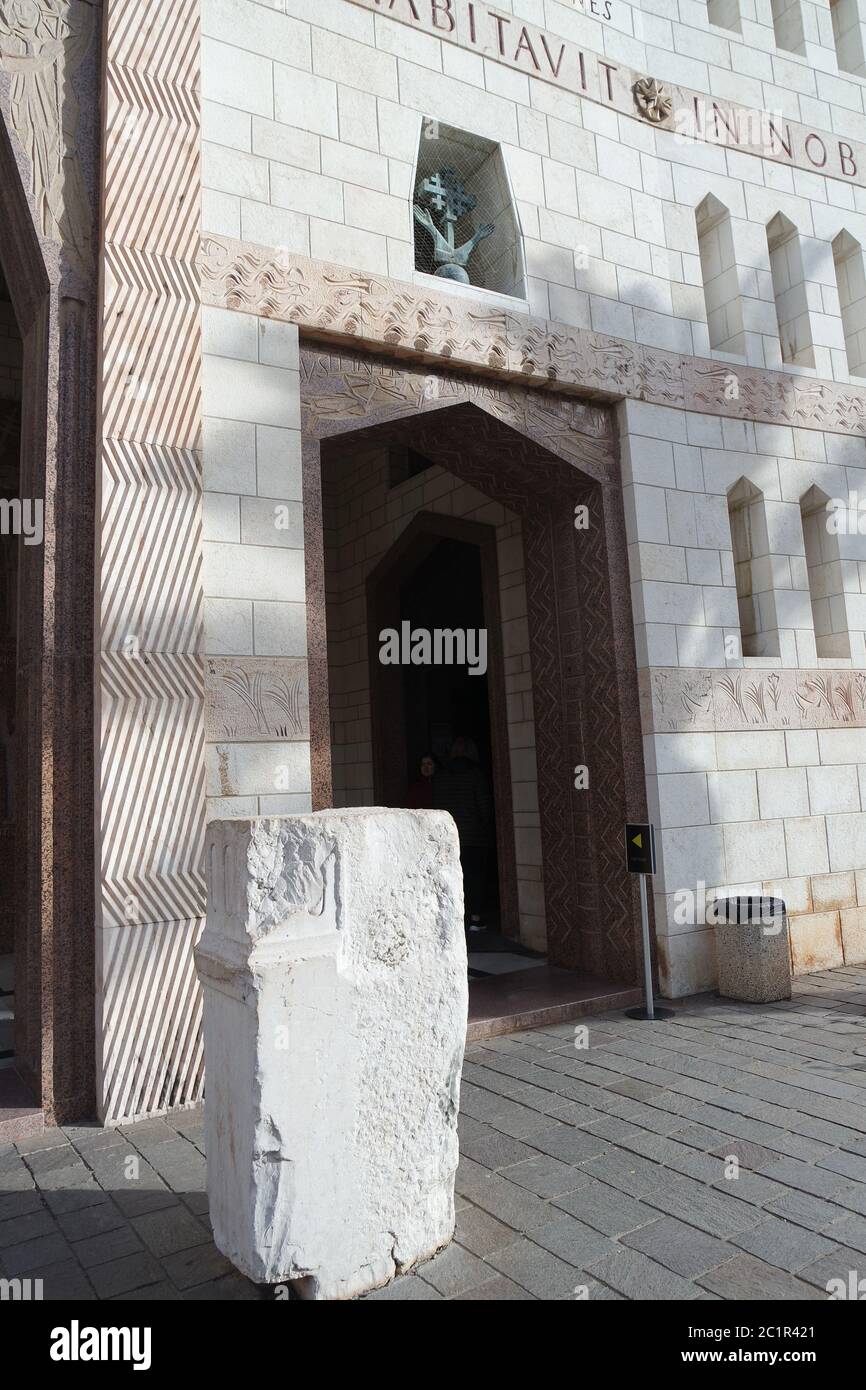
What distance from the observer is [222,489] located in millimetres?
4770

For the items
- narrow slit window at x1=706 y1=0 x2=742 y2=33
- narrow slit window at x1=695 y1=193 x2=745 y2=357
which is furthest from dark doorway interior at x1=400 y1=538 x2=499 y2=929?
narrow slit window at x1=706 y1=0 x2=742 y2=33

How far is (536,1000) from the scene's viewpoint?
5.64 meters

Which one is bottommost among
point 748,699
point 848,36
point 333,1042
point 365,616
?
point 333,1042

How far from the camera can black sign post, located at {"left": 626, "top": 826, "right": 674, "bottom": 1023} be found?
5332mm

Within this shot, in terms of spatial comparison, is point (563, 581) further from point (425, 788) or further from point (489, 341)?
point (425, 788)

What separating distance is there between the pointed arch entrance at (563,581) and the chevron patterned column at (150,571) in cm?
93

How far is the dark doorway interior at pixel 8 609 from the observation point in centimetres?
786

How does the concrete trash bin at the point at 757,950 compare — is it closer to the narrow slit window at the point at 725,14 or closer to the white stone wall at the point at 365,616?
the white stone wall at the point at 365,616

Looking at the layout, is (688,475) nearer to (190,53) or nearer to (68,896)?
(190,53)

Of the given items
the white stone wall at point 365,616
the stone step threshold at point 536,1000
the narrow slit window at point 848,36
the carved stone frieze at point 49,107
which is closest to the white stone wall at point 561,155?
the narrow slit window at point 848,36

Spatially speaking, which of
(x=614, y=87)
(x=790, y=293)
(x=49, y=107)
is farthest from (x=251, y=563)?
(x=790, y=293)

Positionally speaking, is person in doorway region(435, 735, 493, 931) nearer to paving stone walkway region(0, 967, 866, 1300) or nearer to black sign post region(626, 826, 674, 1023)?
black sign post region(626, 826, 674, 1023)

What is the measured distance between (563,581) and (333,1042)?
15.1 ft

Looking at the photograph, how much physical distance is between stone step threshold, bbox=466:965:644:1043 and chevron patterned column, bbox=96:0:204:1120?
69.0 inches
